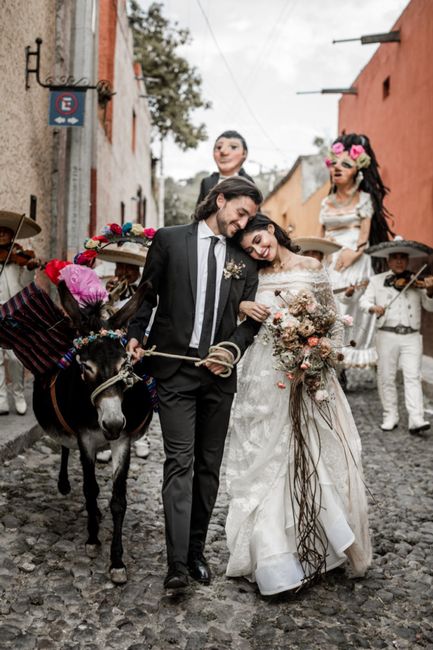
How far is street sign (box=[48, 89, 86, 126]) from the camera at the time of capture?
934cm

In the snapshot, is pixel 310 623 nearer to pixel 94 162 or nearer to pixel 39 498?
pixel 39 498

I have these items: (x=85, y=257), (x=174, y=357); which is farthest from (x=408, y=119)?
(x=174, y=357)

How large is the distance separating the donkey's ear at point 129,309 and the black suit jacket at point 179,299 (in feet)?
0.14

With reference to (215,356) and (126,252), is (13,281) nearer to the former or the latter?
(126,252)

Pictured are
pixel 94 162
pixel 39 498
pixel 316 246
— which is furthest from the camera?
pixel 94 162

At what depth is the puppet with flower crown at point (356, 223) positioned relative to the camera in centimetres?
943

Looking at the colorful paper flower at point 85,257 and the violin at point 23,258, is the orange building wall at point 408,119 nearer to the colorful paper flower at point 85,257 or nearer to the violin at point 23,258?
the violin at point 23,258

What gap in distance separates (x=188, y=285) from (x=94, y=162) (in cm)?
1016

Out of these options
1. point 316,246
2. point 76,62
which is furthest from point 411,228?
point 76,62

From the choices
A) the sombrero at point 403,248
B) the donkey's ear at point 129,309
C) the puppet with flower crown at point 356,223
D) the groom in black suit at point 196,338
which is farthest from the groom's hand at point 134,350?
the puppet with flower crown at point 356,223

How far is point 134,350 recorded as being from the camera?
150 inches

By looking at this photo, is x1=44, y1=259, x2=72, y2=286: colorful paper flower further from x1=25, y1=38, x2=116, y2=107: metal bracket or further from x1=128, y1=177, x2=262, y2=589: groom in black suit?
x1=25, y1=38, x2=116, y2=107: metal bracket

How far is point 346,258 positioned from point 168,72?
1912cm

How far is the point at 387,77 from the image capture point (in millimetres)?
16156
